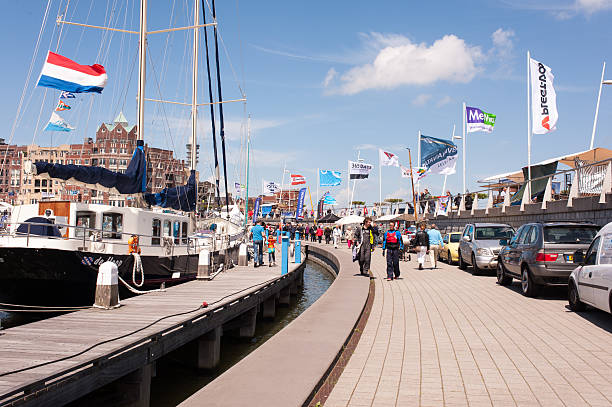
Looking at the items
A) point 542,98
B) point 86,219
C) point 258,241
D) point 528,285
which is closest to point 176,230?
point 258,241

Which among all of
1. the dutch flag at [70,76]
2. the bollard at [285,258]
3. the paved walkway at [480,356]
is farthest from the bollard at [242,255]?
the paved walkway at [480,356]

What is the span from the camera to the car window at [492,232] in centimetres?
2106

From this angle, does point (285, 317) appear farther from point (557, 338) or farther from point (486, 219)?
point (486, 219)

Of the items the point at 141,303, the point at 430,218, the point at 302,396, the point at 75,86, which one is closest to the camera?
the point at 302,396

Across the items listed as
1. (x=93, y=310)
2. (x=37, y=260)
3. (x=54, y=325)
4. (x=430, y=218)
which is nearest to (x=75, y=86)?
(x=37, y=260)

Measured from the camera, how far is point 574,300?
11.1 metres

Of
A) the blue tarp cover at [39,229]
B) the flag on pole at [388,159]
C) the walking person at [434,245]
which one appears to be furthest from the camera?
the flag on pole at [388,159]

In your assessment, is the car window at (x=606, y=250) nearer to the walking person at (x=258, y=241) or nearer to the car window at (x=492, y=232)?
the car window at (x=492, y=232)

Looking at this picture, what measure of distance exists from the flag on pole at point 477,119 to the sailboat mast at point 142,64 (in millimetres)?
21154

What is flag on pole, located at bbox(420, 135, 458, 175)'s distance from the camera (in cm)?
3500

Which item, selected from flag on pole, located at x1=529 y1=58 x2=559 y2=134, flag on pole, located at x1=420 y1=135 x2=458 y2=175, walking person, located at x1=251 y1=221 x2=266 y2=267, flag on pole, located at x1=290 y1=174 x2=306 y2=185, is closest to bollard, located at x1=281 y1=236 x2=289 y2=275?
→ walking person, located at x1=251 y1=221 x2=266 y2=267

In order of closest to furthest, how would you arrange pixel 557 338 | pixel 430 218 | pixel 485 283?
1. pixel 557 338
2. pixel 485 283
3. pixel 430 218

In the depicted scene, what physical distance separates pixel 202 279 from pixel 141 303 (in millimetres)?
5942

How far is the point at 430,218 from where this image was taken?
138ft
